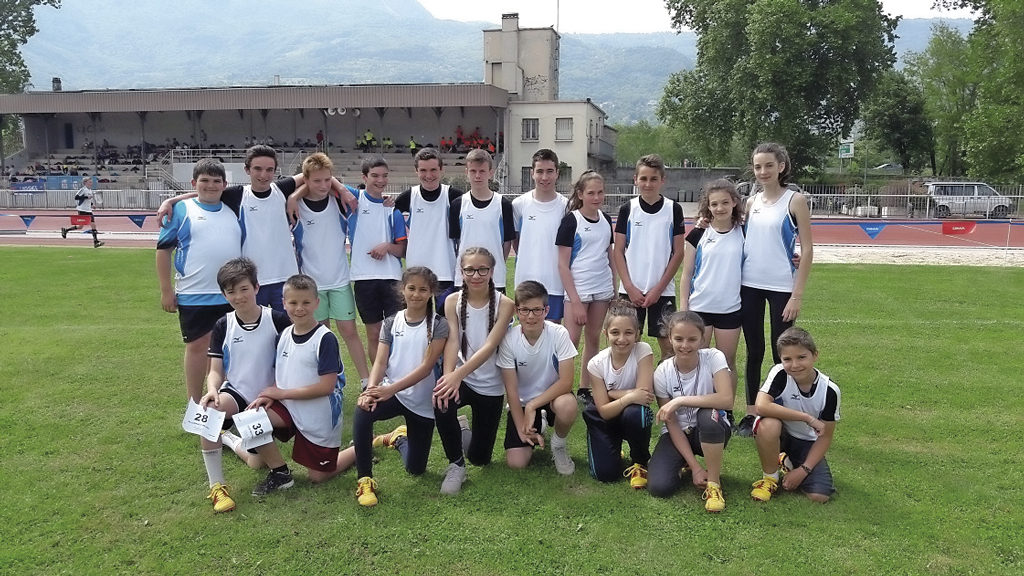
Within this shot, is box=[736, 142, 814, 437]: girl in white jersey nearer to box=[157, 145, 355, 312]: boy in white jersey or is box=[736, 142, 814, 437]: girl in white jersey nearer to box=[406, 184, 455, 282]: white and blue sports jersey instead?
box=[406, 184, 455, 282]: white and blue sports jersey

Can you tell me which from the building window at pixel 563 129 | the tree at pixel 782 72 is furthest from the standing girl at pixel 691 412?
the building window at pixel 563 129

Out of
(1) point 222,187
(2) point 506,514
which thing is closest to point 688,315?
(2) point 506,514

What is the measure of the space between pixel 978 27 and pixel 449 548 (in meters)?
38.0

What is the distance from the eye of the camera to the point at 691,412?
4.07m

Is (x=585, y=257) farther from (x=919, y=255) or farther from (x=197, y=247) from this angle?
(x=919, y=255)

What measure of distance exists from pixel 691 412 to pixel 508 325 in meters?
1.21

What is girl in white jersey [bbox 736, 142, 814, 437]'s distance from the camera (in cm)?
455

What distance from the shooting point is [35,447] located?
4.59 metres

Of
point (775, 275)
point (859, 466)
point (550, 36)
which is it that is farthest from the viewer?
point (550, 36)

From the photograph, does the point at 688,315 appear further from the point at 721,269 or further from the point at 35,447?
the point at 35,447

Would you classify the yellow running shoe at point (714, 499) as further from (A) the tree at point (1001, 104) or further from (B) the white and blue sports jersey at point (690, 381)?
(A) the tree at point (1001, 104)

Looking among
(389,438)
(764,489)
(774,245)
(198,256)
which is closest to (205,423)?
(389,438)

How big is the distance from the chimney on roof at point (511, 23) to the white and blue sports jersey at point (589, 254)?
148 feet

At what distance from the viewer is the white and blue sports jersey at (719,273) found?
4.68 meters
